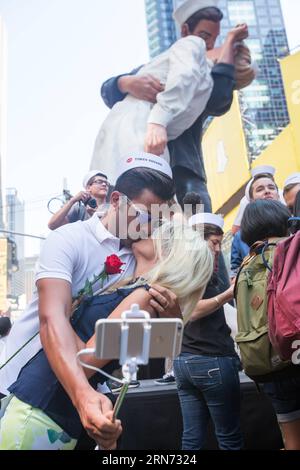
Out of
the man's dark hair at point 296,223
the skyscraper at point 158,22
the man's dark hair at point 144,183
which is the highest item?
the skyscraper at point 158,22

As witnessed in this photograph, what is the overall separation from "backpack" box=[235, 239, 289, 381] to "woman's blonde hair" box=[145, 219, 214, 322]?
510mm

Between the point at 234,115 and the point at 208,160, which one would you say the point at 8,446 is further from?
the point at 234,115

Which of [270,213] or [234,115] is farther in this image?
[234,115]

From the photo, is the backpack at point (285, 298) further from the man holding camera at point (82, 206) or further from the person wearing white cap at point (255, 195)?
the man holding camera at point (82, 206)

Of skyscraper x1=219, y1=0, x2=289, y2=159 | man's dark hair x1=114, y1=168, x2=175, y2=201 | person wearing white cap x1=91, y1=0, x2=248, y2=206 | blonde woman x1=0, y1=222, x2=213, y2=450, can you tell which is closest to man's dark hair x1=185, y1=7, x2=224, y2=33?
person wearing white cap x1=91, y1=0, x2=248, y2=206

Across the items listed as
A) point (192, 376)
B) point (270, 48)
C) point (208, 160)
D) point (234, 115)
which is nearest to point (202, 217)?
point (192, 376)

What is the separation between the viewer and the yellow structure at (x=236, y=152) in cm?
627

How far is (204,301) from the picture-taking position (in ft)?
6.05

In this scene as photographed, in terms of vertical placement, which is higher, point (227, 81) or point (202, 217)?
point (227, 81)

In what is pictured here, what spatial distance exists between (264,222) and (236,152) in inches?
255

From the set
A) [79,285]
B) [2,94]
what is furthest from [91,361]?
[2,94]

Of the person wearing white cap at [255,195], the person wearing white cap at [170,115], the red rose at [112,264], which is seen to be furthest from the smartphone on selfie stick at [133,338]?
the person wearing white cap at [170,115]

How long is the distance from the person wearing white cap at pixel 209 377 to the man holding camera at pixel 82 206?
3.84ft

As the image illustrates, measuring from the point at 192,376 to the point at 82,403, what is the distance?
1.03 metres
